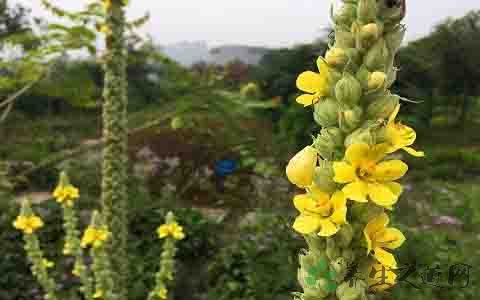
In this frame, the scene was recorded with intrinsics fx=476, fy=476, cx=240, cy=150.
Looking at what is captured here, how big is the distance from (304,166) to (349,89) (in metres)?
0.15

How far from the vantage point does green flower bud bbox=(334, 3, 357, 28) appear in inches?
31.1

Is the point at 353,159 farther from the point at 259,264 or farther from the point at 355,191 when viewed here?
the point at 259,264

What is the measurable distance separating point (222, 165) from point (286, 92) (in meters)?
1.17

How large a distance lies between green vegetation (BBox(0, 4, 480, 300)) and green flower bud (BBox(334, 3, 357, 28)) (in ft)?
1.52

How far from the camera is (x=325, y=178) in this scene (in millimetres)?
801

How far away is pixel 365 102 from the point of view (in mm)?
793

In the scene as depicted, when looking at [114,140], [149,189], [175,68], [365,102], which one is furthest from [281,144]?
[149,189]

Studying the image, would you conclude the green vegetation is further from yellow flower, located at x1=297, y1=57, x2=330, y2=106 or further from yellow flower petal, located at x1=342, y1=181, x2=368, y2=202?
yellow flower petal, located at x1=342, y1=181, x2=368, y2=202

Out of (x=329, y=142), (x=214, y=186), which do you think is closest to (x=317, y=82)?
(x=329, y=142)

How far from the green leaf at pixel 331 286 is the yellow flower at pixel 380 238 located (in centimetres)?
8

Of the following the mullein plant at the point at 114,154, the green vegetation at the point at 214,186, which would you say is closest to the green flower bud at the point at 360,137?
the green vegetation at the point at 214,186

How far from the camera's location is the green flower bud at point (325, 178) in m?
0.80

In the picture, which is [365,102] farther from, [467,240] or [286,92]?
[467,240]

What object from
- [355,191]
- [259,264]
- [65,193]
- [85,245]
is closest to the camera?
[355,191]
